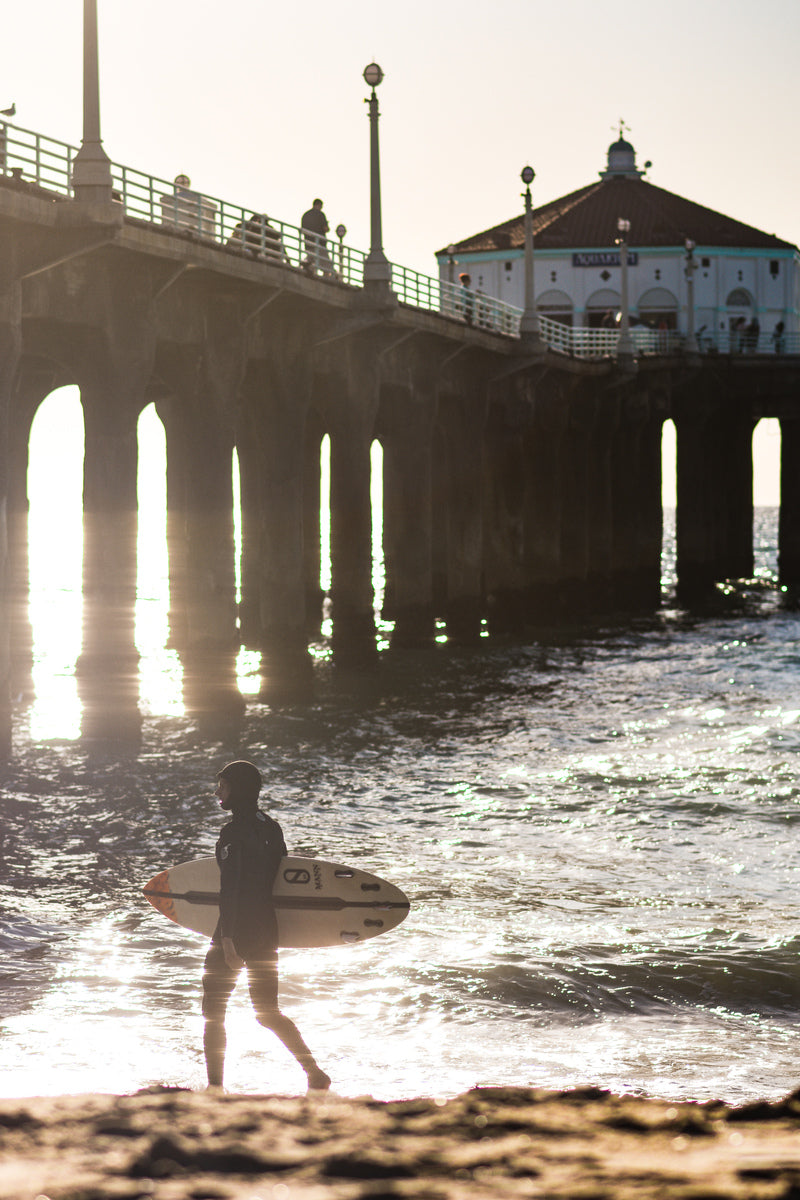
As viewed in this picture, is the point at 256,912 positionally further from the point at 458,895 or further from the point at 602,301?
the point at 602,301

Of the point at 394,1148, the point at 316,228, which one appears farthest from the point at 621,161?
the point at 394,1148

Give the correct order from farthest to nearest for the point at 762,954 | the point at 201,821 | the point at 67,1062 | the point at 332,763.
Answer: the point at 332,763 < the point at 201,821 < the point at 762,954 < the point at 67,1062

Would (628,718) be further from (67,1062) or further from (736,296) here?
(736,296)

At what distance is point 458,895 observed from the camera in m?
14.3

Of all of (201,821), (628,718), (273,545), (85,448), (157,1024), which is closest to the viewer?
(157,1024)

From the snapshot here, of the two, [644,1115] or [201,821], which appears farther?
[201,821]

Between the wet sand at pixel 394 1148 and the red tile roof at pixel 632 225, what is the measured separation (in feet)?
262

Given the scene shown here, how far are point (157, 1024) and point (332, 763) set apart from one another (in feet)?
43.1

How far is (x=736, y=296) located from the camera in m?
84.4

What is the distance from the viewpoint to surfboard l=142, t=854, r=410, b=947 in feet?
27.5

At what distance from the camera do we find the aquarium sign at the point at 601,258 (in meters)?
81.9

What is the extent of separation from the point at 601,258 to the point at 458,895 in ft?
235

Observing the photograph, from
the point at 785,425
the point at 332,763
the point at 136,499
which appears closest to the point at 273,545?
the point at 136,499

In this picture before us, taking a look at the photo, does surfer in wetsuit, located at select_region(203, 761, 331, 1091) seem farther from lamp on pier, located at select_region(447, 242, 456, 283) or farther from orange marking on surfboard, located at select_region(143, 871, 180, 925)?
lamp on pier, located at select_region(447, 242, 456, 283)
